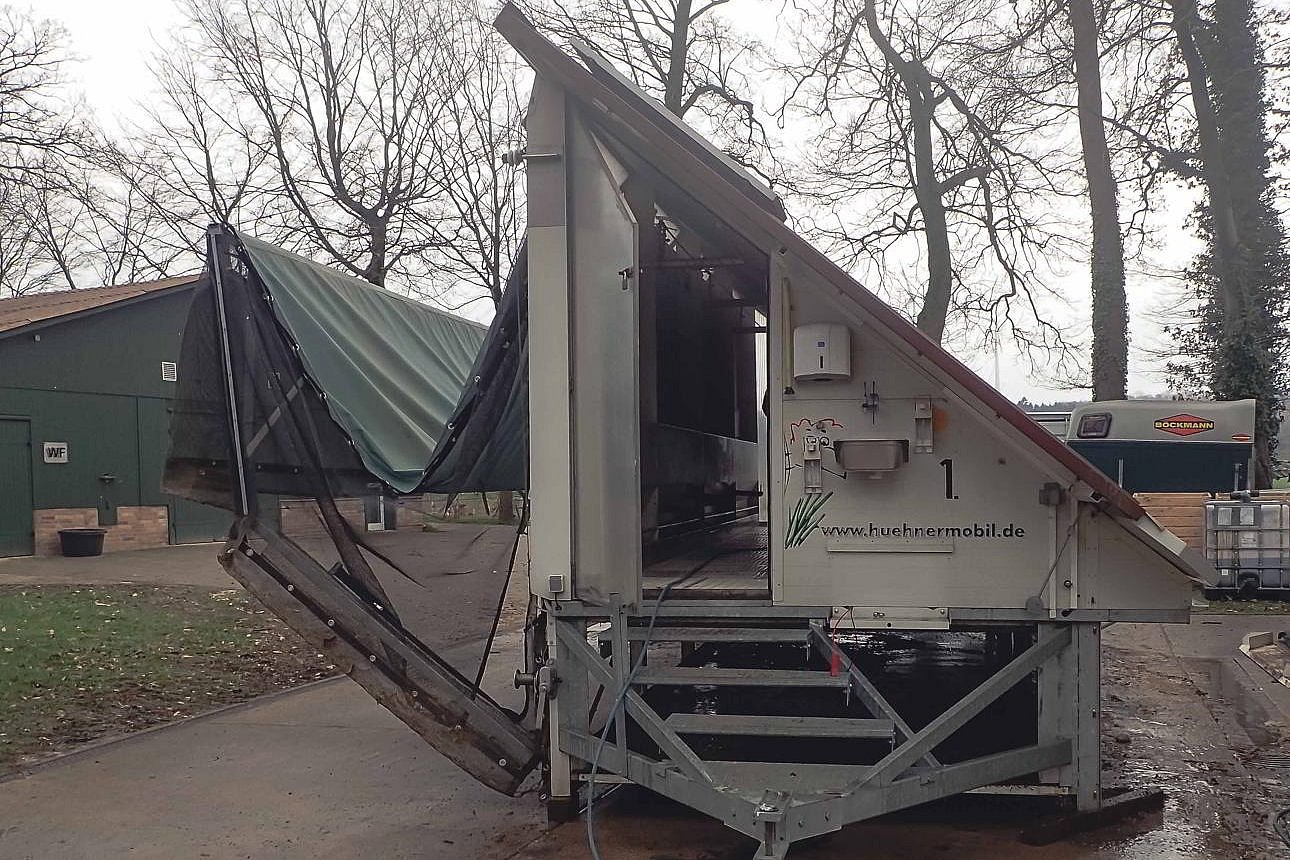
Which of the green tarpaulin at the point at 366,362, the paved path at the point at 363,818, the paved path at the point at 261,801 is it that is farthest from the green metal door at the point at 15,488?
the green tarpaulin at the point at 366,362

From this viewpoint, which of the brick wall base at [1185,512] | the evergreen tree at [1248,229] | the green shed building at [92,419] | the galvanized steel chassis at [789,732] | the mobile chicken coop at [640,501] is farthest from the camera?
the evergreen tree at [1248,229]

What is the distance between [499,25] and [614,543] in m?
2.30

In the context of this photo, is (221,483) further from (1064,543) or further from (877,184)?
(877,184)

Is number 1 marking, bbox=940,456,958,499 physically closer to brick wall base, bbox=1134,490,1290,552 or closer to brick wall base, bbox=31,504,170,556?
brick wall base, bbox=1134,490,1290,552

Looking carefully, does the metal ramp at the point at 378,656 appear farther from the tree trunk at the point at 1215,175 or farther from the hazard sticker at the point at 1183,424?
the tree trunk at the point at 1215,175

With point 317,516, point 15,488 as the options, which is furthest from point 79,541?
point 317,516

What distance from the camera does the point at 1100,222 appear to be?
55.4 feet

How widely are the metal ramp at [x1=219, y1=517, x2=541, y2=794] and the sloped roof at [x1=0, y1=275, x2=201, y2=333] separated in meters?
13.3

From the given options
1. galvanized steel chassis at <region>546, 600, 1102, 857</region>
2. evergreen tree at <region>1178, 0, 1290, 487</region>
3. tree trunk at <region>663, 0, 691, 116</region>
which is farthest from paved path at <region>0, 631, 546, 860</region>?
tree trunk at <region>663, 0, 691, 116</region>

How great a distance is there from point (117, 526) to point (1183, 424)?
16.3 meters

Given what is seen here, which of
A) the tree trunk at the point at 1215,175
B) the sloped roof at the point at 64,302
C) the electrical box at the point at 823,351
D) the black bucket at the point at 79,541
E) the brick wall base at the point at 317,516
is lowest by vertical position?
the black bucket at the point at 79,541

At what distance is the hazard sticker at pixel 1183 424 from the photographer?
1485 centimetres

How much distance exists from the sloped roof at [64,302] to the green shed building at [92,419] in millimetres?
52

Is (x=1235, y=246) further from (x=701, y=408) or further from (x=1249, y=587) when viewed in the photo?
(x=701, y=408)
